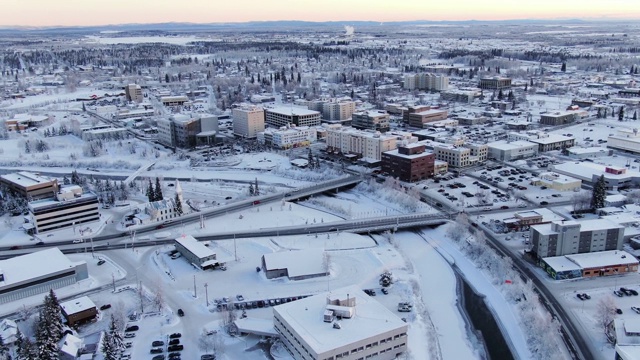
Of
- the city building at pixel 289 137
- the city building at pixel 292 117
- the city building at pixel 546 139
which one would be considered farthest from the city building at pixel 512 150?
the city building at pixel 292 117

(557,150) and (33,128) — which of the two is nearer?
(557,150)

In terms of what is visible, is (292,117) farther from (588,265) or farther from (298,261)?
(588,265)

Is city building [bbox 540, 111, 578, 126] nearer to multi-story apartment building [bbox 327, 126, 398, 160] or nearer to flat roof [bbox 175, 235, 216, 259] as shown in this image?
multi-story apartment building [bbox 327, 126, 398, 160]

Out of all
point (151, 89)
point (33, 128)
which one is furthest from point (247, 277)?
point (151, 89)

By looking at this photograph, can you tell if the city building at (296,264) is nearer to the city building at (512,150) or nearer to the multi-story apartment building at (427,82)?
the city building at (512,150)

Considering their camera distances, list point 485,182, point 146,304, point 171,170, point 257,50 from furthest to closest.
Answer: point 257,50
point 171,170
point 485,182
point 146,304

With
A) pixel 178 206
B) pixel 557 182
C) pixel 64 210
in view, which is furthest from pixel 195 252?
pixel 557 182

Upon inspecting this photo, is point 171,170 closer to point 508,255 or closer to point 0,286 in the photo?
point 0,286
